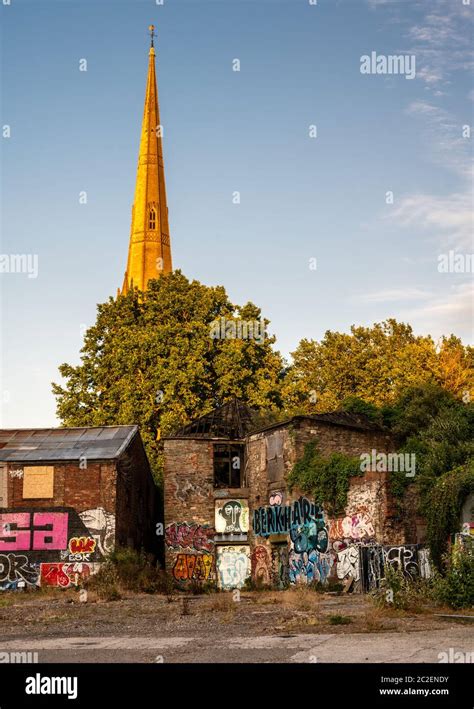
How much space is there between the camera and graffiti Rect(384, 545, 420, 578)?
26.5 metres

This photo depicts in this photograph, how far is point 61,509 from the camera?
110 ft

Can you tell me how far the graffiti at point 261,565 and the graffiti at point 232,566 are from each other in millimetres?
757

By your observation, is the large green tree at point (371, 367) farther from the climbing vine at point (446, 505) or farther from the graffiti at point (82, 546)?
the climbing vine at point (446, 505)

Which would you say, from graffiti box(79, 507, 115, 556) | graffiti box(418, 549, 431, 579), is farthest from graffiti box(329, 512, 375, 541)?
graffiti box(79, 507, 115, 556)

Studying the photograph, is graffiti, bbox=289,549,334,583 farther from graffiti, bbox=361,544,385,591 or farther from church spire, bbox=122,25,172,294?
church spire, bbox=122,25,172,294

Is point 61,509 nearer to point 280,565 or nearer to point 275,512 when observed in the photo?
point 275,512

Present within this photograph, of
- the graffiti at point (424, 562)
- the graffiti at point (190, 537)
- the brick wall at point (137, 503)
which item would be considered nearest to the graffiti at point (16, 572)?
the brick wall at point (137, 503)

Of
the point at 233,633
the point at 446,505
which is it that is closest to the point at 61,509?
the point at 446,505

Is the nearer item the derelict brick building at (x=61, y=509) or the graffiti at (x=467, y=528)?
the graffiti at (x=467, y=528)

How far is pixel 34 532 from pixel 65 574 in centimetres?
208

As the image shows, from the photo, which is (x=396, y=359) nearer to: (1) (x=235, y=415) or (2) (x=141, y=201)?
(1) (x=235, y=415)

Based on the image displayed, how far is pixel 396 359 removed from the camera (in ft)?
147

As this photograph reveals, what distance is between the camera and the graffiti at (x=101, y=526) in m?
32.9
